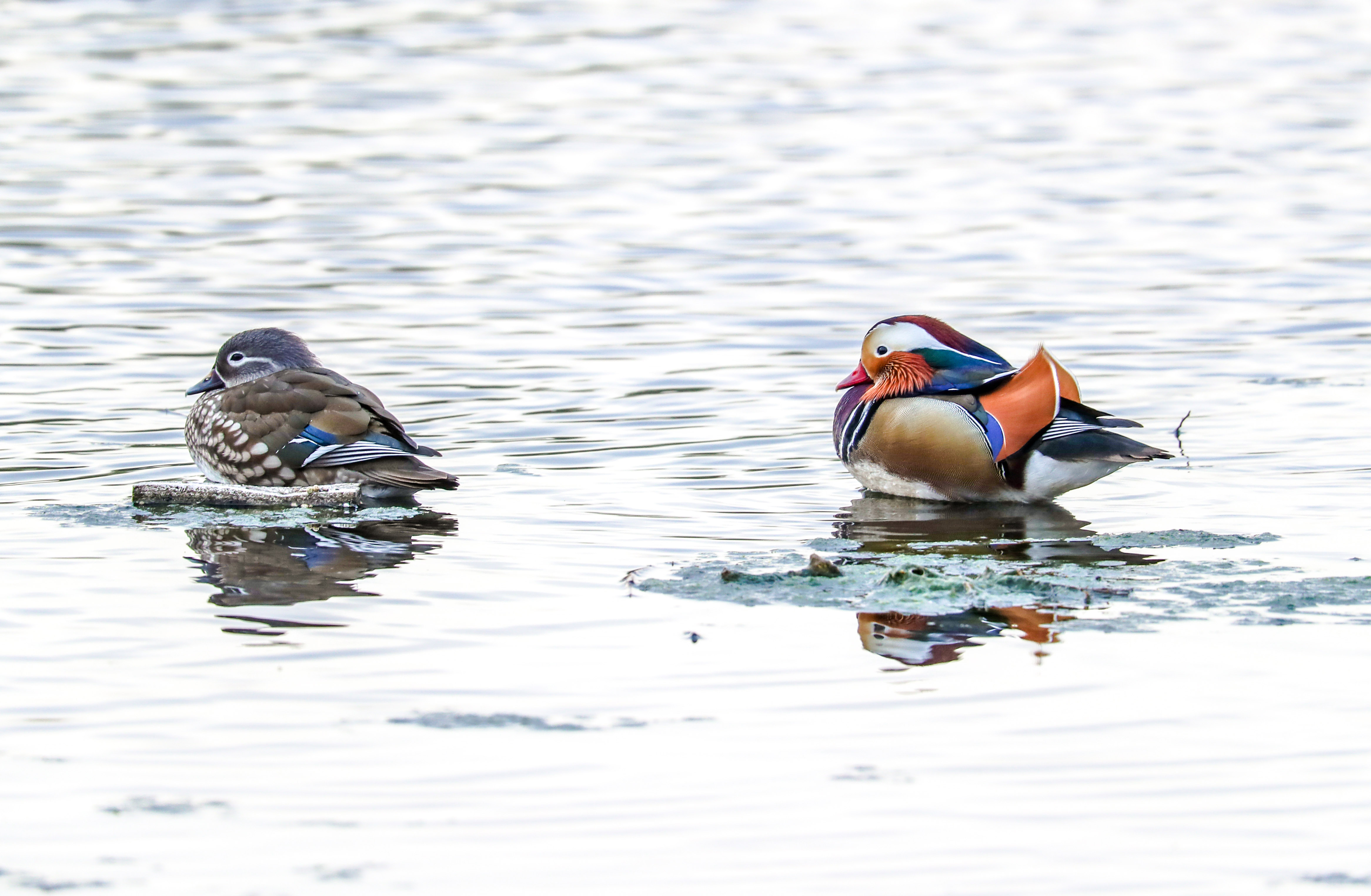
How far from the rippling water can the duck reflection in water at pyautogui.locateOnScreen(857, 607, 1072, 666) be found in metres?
0.02

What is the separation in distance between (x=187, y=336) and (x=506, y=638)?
753 cm

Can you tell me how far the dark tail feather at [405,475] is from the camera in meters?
9.88

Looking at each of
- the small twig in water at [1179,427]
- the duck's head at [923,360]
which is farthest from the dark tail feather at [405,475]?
the small twig in water at [1179,427]

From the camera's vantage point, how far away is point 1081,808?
227 inches

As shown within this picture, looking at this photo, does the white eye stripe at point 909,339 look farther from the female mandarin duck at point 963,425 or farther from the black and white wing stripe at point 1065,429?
the black and white wing stripe at point 1065,429

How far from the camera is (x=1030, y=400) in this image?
992 cm

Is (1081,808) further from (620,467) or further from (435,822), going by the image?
(620,467)

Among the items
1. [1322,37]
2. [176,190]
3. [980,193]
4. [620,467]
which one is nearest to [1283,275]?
[980,193]

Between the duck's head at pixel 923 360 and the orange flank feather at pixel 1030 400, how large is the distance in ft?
0.82

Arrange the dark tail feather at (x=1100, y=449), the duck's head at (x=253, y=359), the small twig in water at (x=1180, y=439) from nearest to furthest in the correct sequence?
the dark tail feather at (x=1100, y=449), the duck's head at (x=253, y=359), the small twig in water at (x=1180, y=439)

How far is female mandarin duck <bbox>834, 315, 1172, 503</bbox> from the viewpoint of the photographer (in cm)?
985

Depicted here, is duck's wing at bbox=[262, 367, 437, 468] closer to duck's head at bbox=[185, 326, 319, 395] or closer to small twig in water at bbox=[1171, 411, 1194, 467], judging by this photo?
duck's head at bbox=[185, 326, 319, 395]

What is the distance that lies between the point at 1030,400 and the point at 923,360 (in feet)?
2.46

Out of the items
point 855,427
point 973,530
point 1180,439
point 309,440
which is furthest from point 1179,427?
point 309,440
